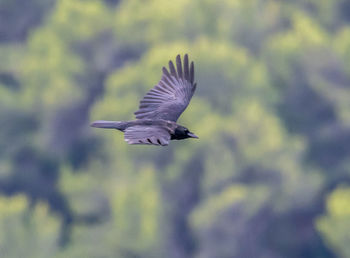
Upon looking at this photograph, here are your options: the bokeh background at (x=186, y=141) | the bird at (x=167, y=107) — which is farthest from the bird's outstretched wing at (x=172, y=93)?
the bokeh background at (x=186, y=141)

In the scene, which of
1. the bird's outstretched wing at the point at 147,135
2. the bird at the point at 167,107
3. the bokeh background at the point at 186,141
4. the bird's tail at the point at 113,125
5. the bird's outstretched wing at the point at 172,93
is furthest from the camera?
the bokeh background at the point at 186,141

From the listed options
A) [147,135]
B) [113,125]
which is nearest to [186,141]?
[113,125]

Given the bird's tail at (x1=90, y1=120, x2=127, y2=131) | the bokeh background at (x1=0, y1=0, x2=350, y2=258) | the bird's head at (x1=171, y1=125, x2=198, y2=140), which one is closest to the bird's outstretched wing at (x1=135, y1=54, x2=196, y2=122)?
the bird's tail at (x1=90, y1=120, x2=127, y2=131)

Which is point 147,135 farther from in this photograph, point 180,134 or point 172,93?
point 172,93

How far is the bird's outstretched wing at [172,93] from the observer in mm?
13026

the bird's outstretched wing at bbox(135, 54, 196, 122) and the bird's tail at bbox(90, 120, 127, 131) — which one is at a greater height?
the bird's outstretched wing at bbox(135, 54, 196, 122)

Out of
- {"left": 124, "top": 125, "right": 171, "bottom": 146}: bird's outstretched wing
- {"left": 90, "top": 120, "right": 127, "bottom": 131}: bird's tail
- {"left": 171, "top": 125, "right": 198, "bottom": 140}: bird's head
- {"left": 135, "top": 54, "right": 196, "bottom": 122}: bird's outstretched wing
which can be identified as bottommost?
{"left": 124, "top": 125, "right": 171, "bottom": 146}: bird's outstretched wing

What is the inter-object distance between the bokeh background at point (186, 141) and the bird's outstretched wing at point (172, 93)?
20474 millimetres

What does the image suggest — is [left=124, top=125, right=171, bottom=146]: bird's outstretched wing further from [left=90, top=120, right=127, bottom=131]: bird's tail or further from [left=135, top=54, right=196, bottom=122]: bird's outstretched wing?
[left=135, top=54, right=196, bottom=122]: bird's outstretched wing

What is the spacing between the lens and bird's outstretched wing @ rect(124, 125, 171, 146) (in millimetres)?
10391

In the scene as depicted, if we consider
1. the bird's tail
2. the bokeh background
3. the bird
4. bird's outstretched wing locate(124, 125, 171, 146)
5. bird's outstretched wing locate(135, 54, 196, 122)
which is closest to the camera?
bird's outstretched wing locate(124, 125, 171, 146)

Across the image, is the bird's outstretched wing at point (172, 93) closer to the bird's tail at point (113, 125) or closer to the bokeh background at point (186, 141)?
the bird's tail at point (113, 125)

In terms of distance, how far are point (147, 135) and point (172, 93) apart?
2.43 meters

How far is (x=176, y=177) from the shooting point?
121 ft
